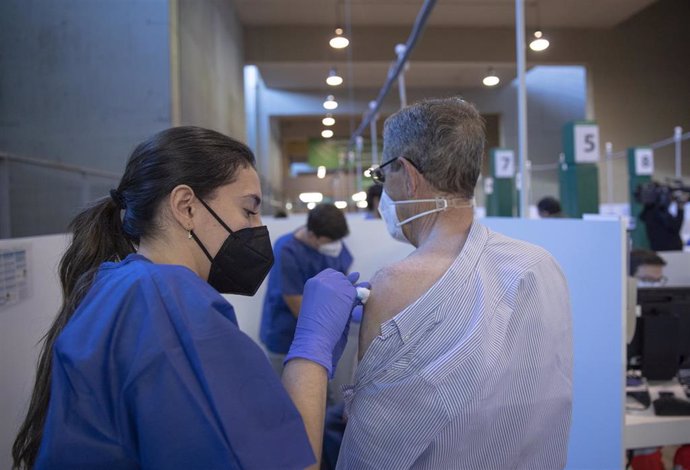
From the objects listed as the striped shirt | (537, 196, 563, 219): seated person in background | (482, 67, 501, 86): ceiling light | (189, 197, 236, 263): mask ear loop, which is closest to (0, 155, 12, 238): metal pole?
(189, 197, 236, 263): mask ear loop

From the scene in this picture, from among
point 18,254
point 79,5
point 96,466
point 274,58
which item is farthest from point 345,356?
point 274,58

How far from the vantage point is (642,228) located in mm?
8062

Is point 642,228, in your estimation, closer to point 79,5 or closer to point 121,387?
point 79,5

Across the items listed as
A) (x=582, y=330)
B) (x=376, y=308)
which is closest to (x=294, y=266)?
(x=582, y=330)

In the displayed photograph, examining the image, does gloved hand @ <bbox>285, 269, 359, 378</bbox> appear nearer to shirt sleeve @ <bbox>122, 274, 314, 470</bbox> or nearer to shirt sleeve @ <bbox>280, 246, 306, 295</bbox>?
shirt sleeve @ <bbox>122, 274, 314, 470</bbox>

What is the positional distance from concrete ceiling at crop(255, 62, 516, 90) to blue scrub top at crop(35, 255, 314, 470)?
12.9m

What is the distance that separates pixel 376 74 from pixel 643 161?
8329 mm

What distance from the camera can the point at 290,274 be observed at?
3.76 metres

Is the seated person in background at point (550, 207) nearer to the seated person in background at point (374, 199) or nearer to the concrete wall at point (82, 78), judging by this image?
the seated person in background at point (374, 199)

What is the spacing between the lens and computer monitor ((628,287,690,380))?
2867 millimetres

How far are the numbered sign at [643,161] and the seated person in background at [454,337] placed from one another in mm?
7822

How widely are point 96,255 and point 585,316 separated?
176 cm

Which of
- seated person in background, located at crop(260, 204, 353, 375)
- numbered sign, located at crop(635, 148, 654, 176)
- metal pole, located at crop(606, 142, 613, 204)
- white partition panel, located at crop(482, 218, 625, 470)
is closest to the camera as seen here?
white partition panel, located at crop(482, 218, 625, 470)

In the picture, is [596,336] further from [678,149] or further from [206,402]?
[678,149]
